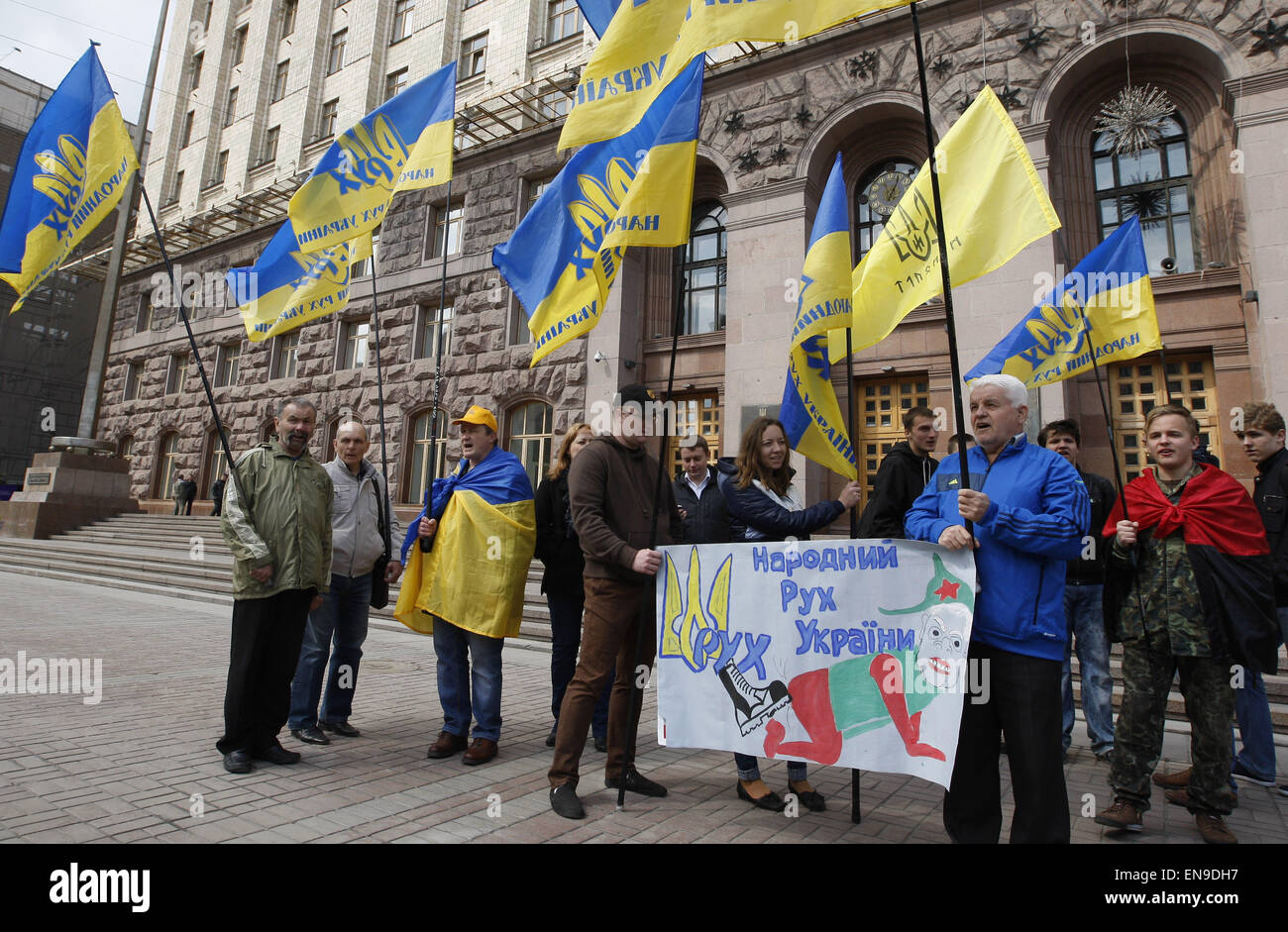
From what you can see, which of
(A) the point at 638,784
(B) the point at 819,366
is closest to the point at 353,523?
(A) the point at 638,784

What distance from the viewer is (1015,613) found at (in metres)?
2.91

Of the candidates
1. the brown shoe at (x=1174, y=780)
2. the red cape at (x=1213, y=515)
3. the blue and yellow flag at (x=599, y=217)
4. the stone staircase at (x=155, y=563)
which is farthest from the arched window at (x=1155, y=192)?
the blue and yellow flag at (x=599, y=217)

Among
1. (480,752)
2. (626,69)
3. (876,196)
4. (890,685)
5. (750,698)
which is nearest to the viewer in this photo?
(890,685)

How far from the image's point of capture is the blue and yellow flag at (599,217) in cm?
401

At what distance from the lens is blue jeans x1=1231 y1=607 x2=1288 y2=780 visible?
4414mm

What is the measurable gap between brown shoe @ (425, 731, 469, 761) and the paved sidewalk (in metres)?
0.07

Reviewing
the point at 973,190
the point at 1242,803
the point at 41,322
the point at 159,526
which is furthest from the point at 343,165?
the point at 41,322

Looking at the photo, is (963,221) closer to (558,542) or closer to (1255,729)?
(558,542)

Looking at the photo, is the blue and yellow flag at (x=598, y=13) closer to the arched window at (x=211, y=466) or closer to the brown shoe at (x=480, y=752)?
the brown shoe at (x=480, y=752)

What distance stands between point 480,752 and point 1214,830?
4034 millimetres

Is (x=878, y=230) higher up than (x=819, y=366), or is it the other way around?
(x=878, y=230)

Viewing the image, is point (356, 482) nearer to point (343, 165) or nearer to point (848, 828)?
point (343, 165)

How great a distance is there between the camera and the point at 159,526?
19.7 metres

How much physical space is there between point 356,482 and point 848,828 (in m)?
4.08
